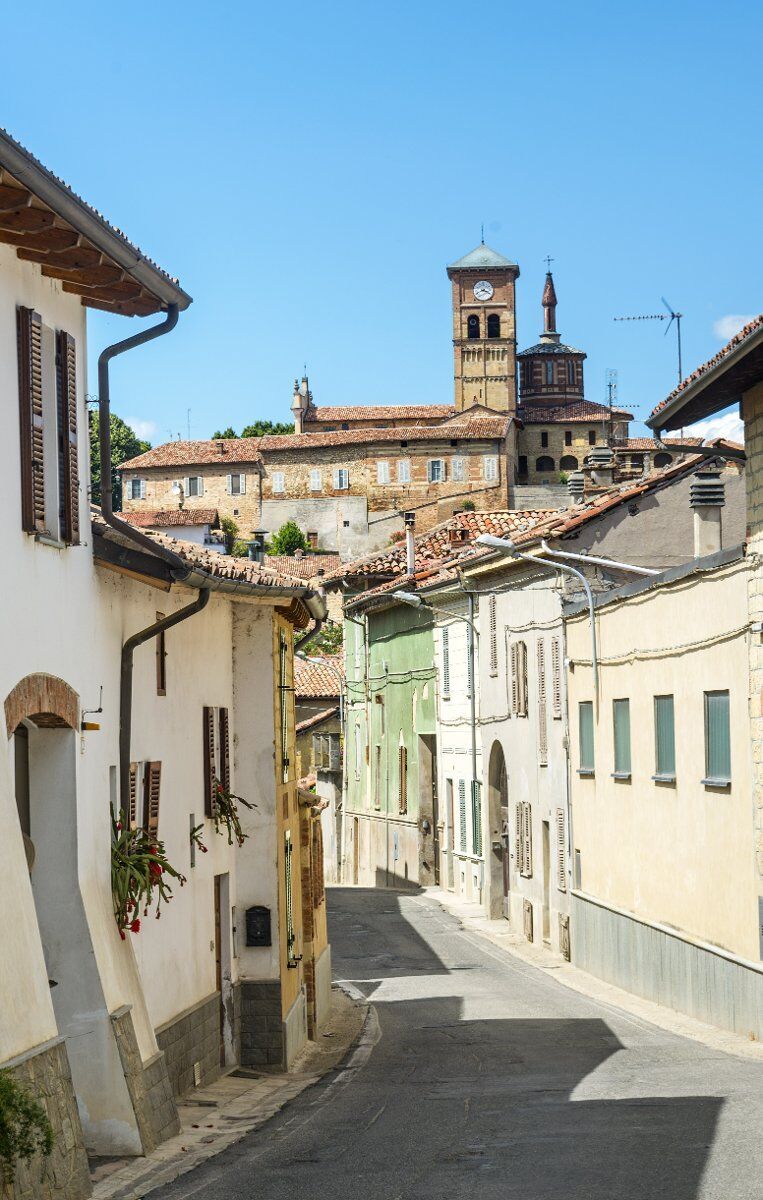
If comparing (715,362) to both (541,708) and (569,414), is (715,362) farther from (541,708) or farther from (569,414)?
(569,414)

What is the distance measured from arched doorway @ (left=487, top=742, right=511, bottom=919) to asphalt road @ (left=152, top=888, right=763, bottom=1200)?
13418 millimetres

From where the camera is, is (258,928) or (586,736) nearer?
(258,928)

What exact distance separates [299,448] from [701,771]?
10360 centimetres

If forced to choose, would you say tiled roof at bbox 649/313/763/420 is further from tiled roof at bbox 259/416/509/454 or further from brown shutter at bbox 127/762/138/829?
tiled roof at bbox 259/416/509/454

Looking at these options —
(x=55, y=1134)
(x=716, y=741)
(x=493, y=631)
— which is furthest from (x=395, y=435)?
(x=55, y=1134)

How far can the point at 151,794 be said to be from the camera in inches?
569

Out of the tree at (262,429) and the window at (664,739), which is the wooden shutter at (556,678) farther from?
the tree at (262,429)

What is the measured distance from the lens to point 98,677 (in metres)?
12.8

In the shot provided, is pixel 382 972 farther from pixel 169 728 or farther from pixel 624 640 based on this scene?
pixel 169 728

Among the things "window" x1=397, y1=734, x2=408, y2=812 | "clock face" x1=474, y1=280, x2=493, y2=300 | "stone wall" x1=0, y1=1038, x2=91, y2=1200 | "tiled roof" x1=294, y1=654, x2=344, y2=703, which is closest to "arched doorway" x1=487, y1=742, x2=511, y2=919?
"window" x1=397, y1=734, x2=408, y2=812

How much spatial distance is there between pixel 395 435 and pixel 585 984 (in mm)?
96639

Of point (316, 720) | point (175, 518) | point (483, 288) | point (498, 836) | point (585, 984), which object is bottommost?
point (585, 984)

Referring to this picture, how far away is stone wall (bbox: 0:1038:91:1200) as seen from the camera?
9.13 metres

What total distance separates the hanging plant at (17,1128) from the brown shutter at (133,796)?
436 cm
